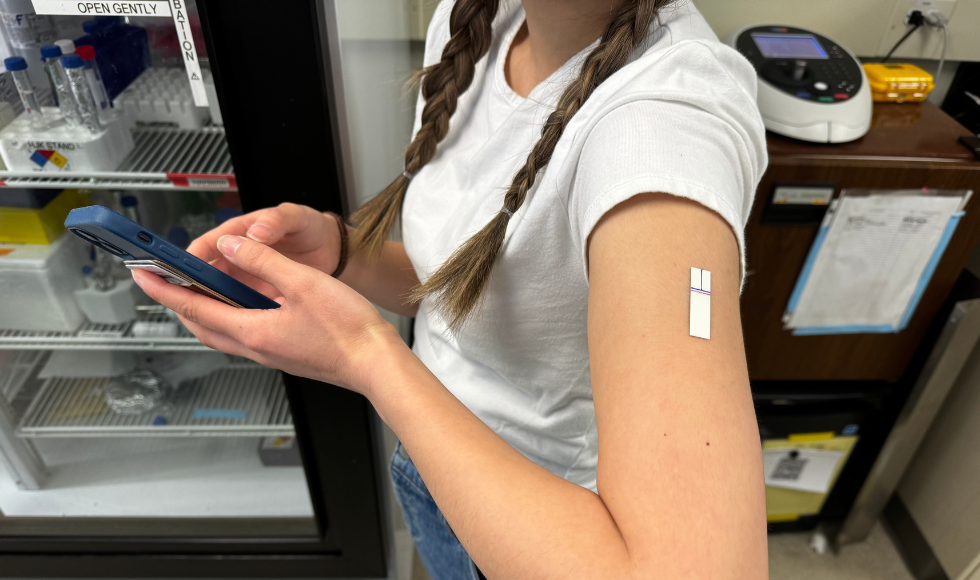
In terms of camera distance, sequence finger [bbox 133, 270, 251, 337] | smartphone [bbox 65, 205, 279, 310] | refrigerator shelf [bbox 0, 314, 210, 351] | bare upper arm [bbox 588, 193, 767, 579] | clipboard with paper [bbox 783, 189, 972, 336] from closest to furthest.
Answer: bare upper arm [bbox 588, 193, 767, 579] < smartphone [bbox 65, 205, 279, 310] < finger [bbox 133, 270, 251, 337] < clipboard with paper [bbox 783, 189, 972, 336] < refrigerator shelf [bbox 0, 314, 210, 351]

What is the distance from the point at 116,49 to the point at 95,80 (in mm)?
62

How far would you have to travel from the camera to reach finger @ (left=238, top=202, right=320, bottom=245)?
0.74m

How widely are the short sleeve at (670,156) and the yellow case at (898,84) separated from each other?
863 millimetres

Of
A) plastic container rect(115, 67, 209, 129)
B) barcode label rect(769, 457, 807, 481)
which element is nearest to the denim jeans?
plastic container rect(115, 67, 209, 129)

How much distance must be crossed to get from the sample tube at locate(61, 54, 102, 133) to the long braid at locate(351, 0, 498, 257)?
54 cm

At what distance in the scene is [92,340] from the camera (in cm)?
121

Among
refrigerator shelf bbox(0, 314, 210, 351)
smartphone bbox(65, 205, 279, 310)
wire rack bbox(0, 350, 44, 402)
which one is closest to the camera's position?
smartphone bbox(65, 205, 279, 310)

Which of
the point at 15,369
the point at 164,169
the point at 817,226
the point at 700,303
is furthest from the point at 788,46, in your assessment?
the point at 15,369

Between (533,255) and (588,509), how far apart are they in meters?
0.25

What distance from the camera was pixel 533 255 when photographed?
60 cm

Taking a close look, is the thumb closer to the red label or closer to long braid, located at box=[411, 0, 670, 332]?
long braid, located at box=[411, 0, 670, 332]

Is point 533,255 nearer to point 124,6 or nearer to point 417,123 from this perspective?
point 417,123

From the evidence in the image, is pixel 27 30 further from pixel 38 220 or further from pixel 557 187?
pixel 557 187

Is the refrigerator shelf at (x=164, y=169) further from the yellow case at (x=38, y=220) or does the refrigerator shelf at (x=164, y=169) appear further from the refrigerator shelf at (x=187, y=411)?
the refrigerator shelf at (x=187, y=411)
